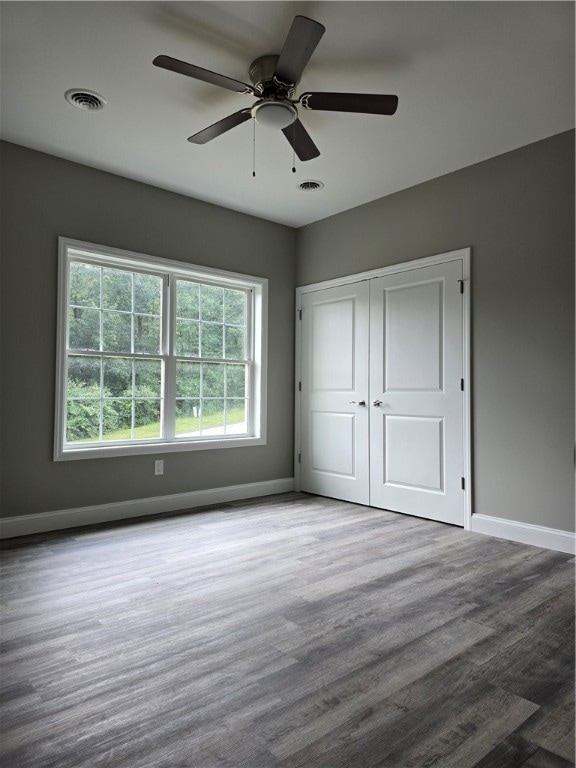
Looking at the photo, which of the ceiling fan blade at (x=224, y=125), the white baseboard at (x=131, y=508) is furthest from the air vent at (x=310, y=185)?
the white baseboard at (x=131, y=508)

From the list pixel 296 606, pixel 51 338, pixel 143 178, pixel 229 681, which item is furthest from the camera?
pixel 143 178

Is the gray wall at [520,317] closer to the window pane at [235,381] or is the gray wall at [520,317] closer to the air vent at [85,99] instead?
the window pane at [235,381]

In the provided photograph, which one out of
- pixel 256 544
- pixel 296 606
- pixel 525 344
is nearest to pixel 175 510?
pixel 256 544

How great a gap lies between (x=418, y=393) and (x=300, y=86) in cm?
241

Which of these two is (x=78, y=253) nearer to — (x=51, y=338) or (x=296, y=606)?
(x=51, y=338)

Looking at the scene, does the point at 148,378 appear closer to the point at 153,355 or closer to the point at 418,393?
the point at 153,355

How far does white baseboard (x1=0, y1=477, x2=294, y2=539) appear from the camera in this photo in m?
3.58

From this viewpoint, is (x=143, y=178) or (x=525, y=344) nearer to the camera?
(x=525, y=344)

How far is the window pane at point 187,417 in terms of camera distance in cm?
A: 450

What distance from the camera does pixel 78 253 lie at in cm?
393

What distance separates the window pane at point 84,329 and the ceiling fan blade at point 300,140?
2026 mm

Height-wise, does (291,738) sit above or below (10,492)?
below

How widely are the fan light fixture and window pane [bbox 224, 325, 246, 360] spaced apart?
2408 mm

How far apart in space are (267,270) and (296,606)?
3503 millimetres
